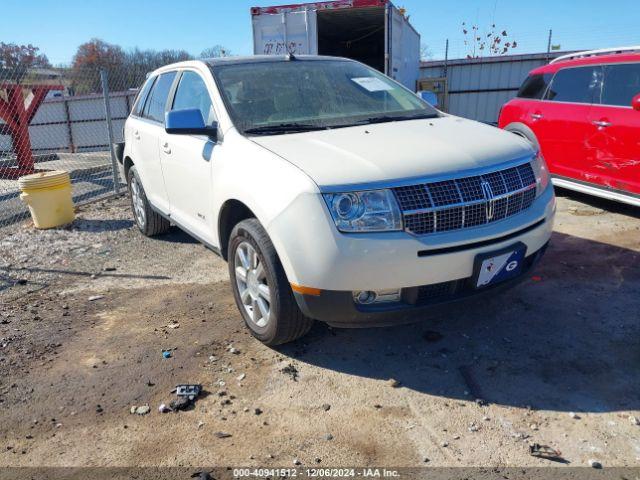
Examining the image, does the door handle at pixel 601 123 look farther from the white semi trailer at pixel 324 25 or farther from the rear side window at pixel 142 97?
the white semi trailer at pixel 324 25

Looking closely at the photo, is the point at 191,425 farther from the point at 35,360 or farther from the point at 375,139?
the point at 375,139

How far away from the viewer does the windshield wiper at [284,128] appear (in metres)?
3.33

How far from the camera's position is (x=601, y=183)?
5.70 metres

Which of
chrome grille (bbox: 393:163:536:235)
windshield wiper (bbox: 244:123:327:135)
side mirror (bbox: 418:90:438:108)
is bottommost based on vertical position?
chrome grille (bbox: 393:163:536:235)

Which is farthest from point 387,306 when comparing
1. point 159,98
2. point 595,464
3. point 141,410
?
point 159,98

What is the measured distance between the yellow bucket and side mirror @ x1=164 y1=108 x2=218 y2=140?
3.80 metres

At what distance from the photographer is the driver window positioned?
3.74 metres

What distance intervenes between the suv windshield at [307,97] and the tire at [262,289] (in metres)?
0.76

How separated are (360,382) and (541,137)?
4.97 m

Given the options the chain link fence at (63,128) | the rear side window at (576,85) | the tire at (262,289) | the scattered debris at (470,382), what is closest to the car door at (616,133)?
the rear side window at (576,85)

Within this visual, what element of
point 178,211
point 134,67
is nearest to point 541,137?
point 178,211

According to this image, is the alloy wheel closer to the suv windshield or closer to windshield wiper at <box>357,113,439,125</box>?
the suv windshield

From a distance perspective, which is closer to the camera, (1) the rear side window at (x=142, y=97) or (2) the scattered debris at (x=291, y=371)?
(2) the scattered debris at (x=291, y=371)

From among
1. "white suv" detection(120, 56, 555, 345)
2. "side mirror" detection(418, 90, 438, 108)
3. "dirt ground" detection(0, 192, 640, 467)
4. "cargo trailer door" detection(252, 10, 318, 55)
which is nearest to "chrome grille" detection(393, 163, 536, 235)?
Answer: "white suv" detection(120, 56, 555, 345)
